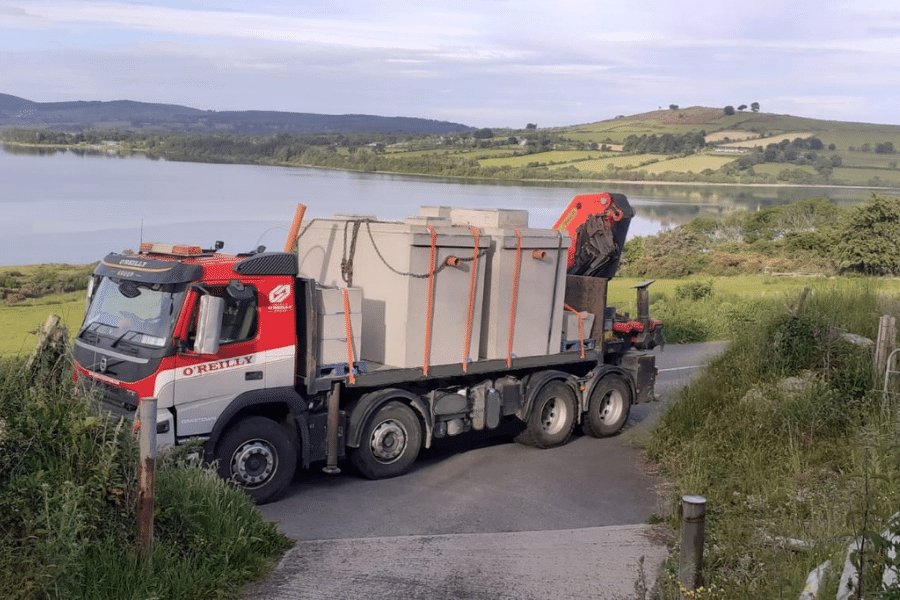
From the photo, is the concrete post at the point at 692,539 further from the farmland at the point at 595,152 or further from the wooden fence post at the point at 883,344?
the farmland at the point at 595,152

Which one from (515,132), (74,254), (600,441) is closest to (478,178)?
(74,254)

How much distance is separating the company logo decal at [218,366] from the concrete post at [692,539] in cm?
489

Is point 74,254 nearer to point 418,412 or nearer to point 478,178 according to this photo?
point 478,178

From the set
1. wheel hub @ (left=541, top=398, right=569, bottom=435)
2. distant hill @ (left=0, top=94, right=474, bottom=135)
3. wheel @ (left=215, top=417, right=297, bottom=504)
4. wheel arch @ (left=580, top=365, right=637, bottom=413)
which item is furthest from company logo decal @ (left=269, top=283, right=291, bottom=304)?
distant hill @ (left=0, top=94, right=474, bottom=135)

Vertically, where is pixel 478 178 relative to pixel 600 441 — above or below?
above

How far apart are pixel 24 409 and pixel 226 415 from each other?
2.82m

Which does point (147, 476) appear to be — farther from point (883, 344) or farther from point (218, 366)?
point (883, 344)

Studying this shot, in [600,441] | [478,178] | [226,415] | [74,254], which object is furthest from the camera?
[478,178]

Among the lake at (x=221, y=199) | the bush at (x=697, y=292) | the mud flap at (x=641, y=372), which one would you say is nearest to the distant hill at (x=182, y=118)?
the lake at (x=221, y=199)

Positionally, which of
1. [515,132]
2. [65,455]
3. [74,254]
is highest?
[515,132]

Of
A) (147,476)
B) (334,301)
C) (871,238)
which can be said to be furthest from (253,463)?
(871,238)

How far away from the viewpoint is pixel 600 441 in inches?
528

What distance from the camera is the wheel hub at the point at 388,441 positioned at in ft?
34.8

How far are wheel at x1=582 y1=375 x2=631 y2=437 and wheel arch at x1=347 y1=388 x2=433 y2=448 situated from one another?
3203mm
